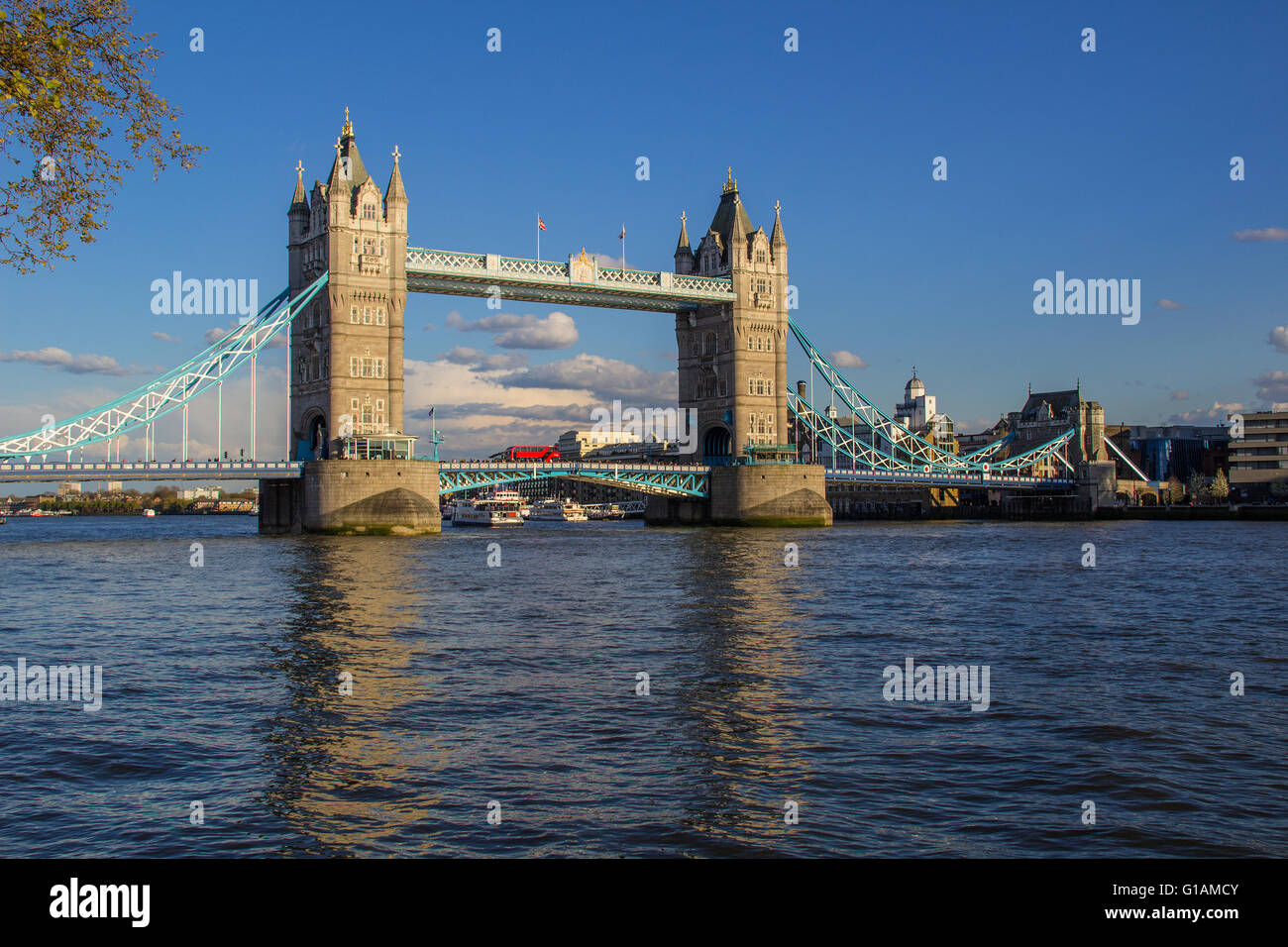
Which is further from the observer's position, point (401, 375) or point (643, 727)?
point (401, 375)

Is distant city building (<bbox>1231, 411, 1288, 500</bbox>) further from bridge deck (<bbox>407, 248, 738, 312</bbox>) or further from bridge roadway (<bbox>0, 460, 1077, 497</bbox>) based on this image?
bridge deck (<bbox>407, 248, 738, 312</bbox>)

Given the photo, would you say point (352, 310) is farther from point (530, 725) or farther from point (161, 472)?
point (530, 725)

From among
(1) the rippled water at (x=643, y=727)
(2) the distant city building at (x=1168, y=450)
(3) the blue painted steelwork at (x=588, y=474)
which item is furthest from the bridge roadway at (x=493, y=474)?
(2) the distant city building at (x=1168, y=450)

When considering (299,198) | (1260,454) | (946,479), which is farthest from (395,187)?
(1260,454)

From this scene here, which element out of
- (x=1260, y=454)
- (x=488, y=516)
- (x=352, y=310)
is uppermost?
(x=352, y=310)

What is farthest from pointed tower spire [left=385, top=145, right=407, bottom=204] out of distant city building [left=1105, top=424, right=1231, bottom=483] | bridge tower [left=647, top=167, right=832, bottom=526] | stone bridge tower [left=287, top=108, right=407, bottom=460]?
distant city building [left=1105, top=424, right=1231, bottom=483]

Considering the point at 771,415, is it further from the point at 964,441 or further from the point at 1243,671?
the point at 964,441
